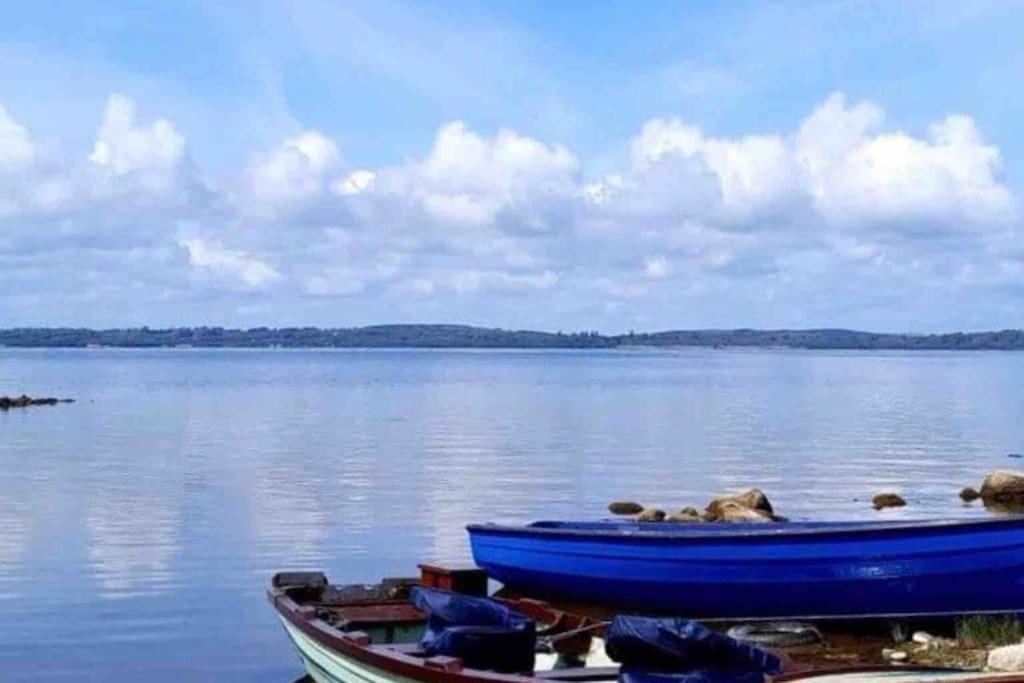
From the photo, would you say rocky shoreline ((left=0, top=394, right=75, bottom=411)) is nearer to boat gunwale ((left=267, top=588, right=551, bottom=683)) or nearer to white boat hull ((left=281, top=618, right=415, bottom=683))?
boat gunwale ((left=267, top=588, right=551, bottom=683))

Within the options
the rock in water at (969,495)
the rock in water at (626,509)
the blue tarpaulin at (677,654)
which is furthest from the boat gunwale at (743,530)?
the rock in water at (969,495)

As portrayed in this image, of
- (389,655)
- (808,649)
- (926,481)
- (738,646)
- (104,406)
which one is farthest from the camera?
(104,406)

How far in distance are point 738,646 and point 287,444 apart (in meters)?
49.8

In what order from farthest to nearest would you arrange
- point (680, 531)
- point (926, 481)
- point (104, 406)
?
1. point (104, 406)
2. point (926, 481)
3. point (680, 531)

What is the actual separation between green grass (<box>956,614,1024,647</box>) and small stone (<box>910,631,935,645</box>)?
34cm

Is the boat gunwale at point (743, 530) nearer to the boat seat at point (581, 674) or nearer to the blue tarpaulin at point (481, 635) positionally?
the boat seat at point (581, 674)

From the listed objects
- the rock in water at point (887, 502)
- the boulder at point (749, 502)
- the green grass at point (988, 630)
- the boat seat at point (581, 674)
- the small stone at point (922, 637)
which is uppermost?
the boat seat at point (581, 674)

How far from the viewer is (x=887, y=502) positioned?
39969mm

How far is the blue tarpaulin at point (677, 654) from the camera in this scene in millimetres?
12344

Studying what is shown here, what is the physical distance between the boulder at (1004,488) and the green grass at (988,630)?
21649mm

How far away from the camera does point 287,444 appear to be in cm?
6116

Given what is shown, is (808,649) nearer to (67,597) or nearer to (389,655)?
(389,655)

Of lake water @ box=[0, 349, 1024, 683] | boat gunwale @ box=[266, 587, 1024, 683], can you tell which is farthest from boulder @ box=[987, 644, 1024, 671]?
lake water @ box=[0, 349, 1024, 683]

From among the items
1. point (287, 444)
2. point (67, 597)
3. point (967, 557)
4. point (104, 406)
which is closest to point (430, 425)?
point (287, 444)
